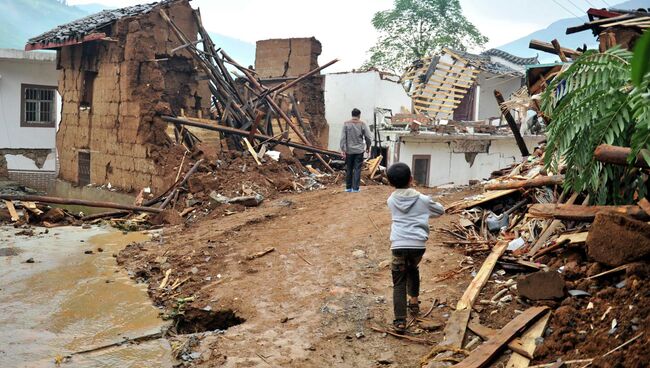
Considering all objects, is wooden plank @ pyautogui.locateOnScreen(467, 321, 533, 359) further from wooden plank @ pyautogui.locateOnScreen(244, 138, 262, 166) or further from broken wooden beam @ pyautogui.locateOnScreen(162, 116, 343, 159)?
broken wooden beam @ pyautogui.locateOnScreen(162, 116, 343, 159)

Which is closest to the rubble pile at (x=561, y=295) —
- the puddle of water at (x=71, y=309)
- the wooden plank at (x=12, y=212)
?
the puddle of water at (x=71, y=309)

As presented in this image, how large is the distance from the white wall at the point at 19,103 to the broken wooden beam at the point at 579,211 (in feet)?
54.8

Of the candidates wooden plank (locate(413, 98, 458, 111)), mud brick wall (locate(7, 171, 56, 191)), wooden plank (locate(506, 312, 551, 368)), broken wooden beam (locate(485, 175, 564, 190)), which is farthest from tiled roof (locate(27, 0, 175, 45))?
wooden plank (locate(413, 98, 458, 111))

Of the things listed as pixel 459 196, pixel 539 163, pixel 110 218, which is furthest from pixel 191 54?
pixel 539 163

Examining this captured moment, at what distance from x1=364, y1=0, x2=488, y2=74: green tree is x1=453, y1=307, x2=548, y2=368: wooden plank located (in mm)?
30499

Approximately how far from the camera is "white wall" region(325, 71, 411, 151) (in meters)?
23.0

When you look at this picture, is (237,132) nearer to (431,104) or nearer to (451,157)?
(451,157)

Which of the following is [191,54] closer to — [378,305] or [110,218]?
[110,218]

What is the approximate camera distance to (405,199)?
5012mm

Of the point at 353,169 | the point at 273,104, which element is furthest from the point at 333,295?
→ the point at 273,104

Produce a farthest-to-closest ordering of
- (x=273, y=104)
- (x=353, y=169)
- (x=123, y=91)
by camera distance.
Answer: (x=273, y=104) < (x=123, y=91) < (x=353, y=169)

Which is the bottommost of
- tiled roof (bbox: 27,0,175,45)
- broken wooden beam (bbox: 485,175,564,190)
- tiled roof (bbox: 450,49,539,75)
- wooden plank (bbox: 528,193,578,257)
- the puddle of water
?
the puddle of water

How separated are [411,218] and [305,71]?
15.2 m

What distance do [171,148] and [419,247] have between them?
8.78 m
